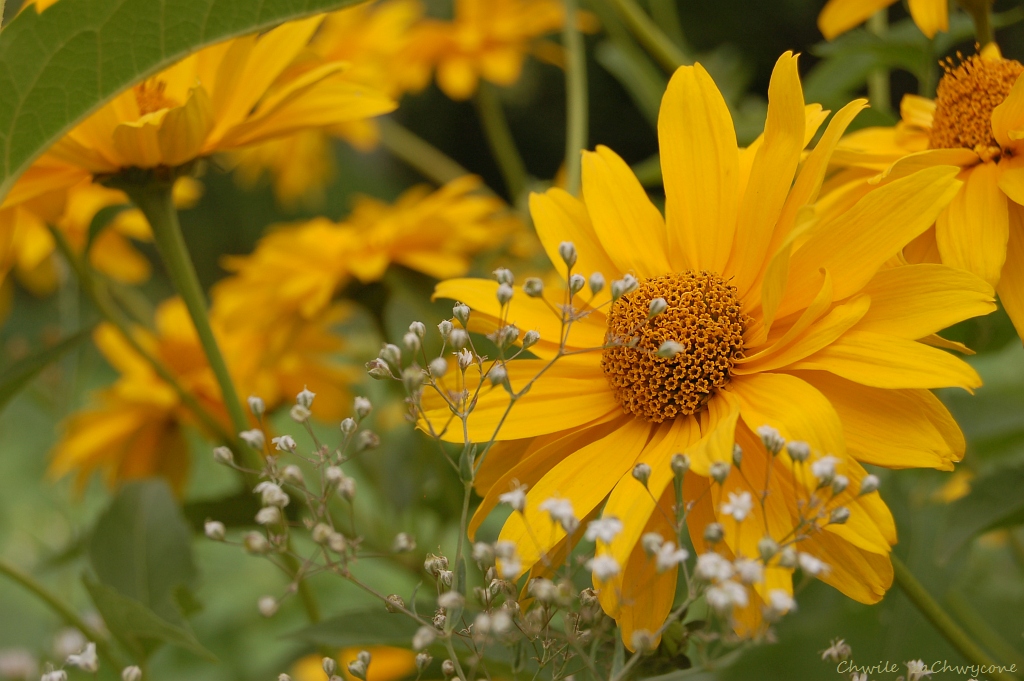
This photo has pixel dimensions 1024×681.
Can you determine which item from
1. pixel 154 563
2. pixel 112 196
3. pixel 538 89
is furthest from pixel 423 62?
pixel 538 89

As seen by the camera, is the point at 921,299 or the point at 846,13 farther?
the point at 846,13

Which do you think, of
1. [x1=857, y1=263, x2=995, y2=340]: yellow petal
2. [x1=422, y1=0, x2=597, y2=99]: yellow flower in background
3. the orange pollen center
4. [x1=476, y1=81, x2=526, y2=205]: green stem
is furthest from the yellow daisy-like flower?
[x1=422, y1=0, x2=597, y2=99]: yellow flower in background

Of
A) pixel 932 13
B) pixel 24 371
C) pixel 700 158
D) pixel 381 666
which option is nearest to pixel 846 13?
pixel 932 13

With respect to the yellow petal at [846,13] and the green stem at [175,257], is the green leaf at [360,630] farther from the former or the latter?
the yellow petal at [846,13]

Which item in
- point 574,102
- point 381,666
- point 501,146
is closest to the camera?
point 574,102

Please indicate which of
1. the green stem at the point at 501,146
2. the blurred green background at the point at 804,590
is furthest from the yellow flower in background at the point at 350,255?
the green stem at the point at 501,146

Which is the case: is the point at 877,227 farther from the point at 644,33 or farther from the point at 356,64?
the point at 356,64

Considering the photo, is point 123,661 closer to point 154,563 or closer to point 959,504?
point 154,563

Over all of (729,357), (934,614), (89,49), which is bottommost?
(934,614)
